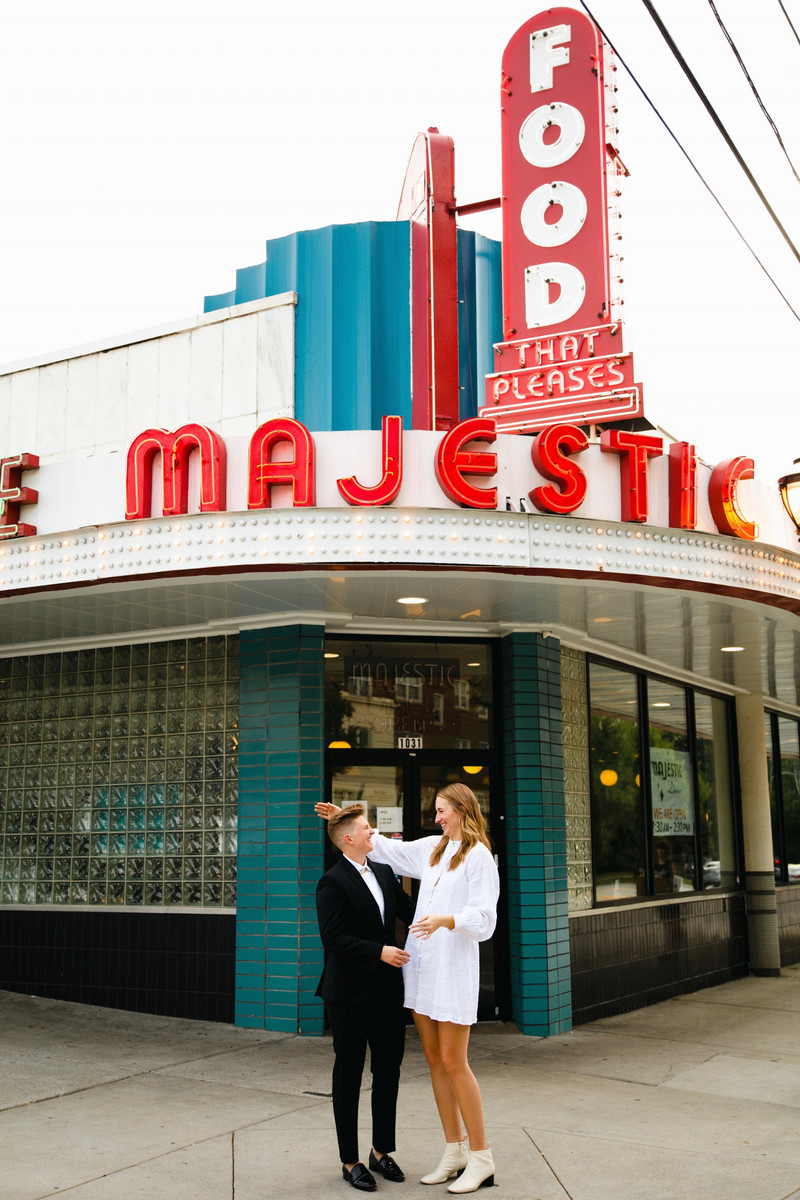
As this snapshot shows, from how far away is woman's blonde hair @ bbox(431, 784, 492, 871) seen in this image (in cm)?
542

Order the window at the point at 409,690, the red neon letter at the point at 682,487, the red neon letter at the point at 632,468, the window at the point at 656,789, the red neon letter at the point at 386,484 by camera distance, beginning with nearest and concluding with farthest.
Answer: the red neon letter at the point at 386,484 < the red neon letter at the point at 632,468 < the red neon letter at the point at 682,487 < the window at the point at 409,690 < the window at the point at 656,789

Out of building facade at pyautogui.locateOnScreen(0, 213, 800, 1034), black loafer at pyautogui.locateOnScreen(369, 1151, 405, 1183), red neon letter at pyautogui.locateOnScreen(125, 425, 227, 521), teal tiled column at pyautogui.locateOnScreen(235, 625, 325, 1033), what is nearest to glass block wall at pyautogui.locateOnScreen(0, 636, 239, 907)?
building facade at pyautogui.locateOnScreen(0, 213, 800, 1034)

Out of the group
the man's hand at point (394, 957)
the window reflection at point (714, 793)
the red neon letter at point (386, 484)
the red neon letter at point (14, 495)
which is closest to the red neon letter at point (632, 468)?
the red neon letter at point (386, 484)

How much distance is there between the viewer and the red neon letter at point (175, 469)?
24.4ft

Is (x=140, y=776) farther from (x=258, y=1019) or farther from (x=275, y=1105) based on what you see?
(x=275, y=1105)

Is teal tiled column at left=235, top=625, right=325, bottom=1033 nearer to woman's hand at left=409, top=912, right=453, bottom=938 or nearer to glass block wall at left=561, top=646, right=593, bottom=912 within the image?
glass block wall at left=561, top=646, right=593, bottom=912

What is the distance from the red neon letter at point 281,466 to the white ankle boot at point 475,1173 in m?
4.01

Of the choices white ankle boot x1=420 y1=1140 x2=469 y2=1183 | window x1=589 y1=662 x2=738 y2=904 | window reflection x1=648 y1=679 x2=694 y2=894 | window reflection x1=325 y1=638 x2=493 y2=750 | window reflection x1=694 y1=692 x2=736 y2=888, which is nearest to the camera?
white ankle boot x1=420 y1=1140 x2=469 y2=1183

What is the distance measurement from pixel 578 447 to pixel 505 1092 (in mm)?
4426

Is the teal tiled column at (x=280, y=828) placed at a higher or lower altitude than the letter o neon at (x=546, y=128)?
lower

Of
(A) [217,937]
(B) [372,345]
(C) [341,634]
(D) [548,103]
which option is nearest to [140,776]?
(A) [217,937]

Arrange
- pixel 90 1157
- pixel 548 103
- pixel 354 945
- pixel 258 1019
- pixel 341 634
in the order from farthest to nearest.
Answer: pixel 548 103 < pixel 341 634 < pixel 258 1019 < pixel 90 1157 < pixel 354 945

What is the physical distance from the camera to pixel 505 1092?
741 centimetres

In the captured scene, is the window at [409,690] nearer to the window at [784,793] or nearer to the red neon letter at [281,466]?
the red neon letter at [281,466]
